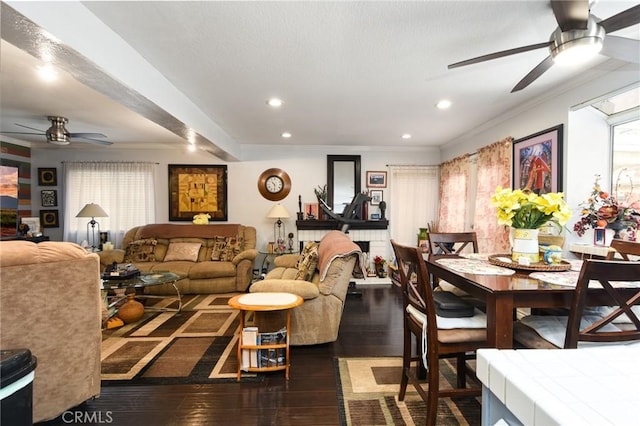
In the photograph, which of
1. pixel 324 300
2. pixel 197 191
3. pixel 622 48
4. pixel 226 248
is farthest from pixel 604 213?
pixel 197 191

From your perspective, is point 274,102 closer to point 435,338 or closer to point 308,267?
point 308,267

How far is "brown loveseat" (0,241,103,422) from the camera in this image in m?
1.52

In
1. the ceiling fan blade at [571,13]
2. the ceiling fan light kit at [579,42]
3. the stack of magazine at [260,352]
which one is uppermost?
the ceiling fan blade at [571,13]

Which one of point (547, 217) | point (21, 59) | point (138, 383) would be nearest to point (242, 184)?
point (21, 59)

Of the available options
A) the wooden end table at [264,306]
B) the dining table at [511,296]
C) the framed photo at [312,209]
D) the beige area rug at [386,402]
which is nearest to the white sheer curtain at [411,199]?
the framed photo at [312,209]

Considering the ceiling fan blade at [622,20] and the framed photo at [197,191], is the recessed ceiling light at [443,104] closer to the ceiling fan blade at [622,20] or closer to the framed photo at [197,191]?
the ceiling fan blade at [622,20]

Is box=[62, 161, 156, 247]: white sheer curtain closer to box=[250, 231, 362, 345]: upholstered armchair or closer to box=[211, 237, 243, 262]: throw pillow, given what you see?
box=[211, 237, 243, 262]: throw pillow

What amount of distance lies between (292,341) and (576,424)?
8.27 ft

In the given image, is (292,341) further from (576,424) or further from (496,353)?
(576,424)

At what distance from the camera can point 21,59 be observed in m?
2.24

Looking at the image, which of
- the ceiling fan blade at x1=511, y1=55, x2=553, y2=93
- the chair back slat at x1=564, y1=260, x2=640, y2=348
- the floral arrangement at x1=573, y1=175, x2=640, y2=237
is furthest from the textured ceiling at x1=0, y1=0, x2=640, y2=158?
the chair back slat at x1=564, y1=260, x2=640, y2=348

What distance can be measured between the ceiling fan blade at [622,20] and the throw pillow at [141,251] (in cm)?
540

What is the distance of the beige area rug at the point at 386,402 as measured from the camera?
1768mm

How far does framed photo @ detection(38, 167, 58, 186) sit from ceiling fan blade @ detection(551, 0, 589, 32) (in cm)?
689
